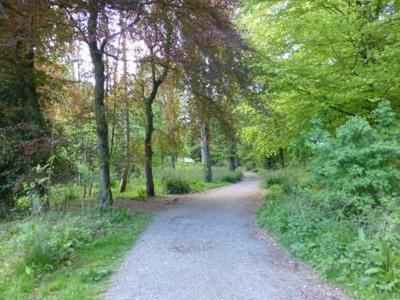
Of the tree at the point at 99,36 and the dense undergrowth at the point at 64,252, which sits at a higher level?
the tree at the point at 99,36

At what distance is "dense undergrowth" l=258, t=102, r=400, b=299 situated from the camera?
179 inches

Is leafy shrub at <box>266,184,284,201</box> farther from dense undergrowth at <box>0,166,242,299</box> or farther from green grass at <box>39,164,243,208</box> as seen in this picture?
green grass at <box>39,164,243,208</box>

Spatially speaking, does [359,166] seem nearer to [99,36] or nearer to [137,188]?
[99,36]

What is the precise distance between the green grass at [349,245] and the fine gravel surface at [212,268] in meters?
0.24

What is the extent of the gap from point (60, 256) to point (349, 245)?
15.1ft

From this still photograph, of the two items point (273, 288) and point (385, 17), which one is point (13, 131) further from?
point (385, 17)

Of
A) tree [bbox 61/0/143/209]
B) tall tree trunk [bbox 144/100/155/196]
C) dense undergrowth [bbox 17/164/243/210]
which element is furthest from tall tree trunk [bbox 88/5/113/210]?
tall tree trunk [bbox 144/100/155/196]

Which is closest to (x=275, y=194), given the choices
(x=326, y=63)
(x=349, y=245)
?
(x=326, y=63)

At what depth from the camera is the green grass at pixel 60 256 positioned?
471cm

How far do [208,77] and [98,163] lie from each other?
410 centimetres

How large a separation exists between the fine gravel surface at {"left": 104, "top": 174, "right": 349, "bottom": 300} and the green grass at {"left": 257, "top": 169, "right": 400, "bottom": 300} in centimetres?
24

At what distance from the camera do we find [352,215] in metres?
6.48

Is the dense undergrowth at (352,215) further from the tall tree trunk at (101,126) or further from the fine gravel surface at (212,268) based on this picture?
the tall tree trunk at (101,126)

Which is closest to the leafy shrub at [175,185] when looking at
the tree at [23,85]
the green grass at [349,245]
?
the tree at [23,85]
